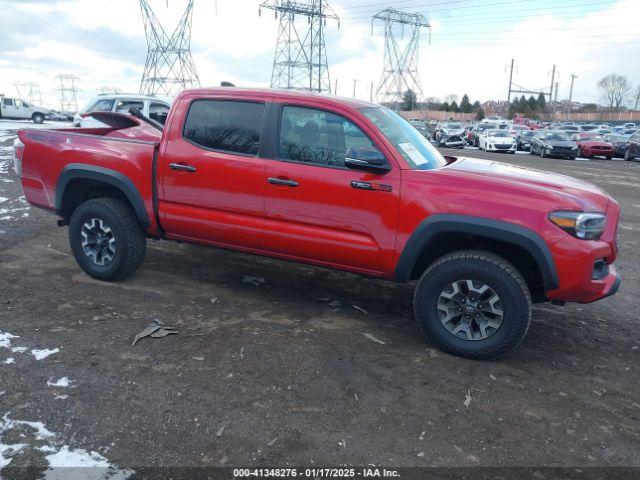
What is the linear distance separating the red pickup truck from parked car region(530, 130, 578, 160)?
24.7 meters

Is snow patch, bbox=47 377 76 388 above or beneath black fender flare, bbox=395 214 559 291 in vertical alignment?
beneath

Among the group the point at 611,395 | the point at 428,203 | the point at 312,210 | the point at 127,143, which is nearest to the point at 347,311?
the point at 312,210

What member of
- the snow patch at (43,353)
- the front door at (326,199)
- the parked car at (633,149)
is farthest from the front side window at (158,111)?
the parked car at (633,149)

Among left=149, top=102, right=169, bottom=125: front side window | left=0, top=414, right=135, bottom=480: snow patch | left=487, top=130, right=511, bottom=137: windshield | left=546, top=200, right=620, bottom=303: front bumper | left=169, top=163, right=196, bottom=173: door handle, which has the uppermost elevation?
left=149, top=102, right=169, bottom=125: front side window

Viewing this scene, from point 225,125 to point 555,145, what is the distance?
85.0ft

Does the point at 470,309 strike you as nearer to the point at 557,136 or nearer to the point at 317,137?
the point at 317,137

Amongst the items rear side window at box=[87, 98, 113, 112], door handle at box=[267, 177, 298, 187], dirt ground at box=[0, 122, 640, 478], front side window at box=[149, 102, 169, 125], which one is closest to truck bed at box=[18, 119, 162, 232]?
dirt ground at box=[0, 122, 640, 478]

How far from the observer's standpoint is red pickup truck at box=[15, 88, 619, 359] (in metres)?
3.74

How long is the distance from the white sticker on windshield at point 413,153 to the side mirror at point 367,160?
1.05 feet

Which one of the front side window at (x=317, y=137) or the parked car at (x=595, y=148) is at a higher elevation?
the front side window at (x=317, y=137)

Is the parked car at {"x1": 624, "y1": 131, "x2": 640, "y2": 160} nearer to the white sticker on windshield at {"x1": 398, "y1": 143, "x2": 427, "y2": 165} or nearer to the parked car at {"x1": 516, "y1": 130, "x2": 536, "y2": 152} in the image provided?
the parked car at {"x1": 516, "y1": 130, "x2": 536, "y2": 152}

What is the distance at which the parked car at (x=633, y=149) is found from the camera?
25453mm

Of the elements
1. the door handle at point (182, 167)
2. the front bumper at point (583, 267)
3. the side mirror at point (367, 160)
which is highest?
the side mirror at point (367, 160)

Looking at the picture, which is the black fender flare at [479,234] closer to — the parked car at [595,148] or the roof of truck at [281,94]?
the roof of truck at [281,94]
